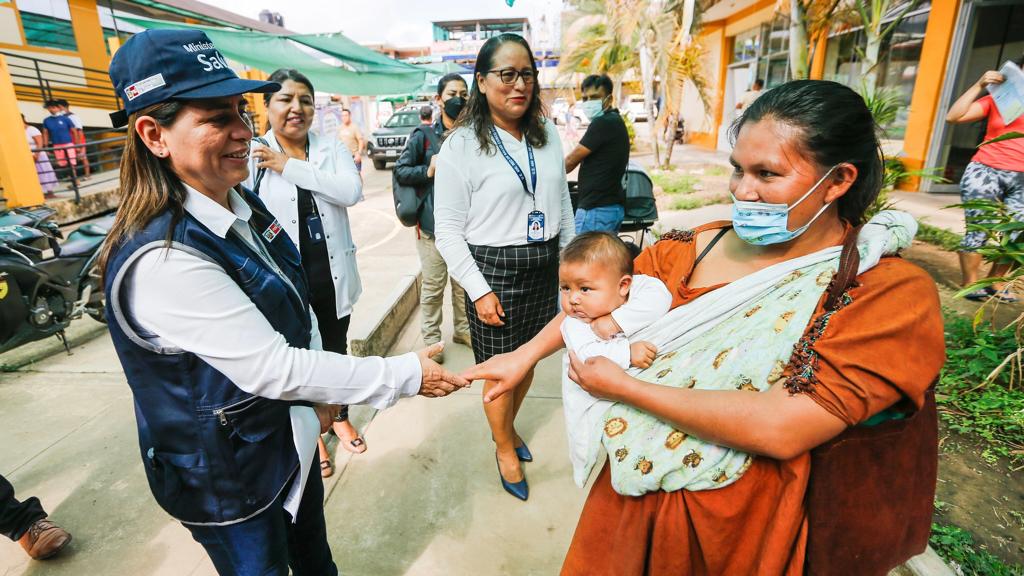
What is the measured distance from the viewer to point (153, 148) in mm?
1285

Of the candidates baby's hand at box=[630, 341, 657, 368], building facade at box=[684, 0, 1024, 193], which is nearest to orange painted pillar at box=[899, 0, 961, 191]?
building facade at box=[684, 0, 1024, 193]

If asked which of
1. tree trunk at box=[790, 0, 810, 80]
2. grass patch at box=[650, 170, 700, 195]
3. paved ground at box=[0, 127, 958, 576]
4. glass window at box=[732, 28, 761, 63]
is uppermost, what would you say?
glass window at box=[732, 28, 761, 63]

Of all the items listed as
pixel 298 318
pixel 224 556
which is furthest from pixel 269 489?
pixel 298 318

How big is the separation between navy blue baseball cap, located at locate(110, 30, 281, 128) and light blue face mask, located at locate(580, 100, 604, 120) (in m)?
3.62

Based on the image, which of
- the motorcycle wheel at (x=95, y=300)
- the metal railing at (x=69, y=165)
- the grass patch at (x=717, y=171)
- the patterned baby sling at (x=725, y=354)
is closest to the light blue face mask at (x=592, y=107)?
the patterned baby sling at (x=725, y=354)

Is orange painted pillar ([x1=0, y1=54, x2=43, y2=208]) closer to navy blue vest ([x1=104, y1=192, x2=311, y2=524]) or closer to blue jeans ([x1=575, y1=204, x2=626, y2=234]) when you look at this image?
blue jeans ([x1=575, y1=204, x2=626, y2=234])

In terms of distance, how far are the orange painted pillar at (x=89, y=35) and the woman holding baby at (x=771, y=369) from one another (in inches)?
613

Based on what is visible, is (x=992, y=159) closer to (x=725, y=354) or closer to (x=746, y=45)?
(x=725, y=354)

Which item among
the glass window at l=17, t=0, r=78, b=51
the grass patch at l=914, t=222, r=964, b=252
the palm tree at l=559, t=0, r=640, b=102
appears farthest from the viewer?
the palm tree at l=559, t=0, r=640, b=102

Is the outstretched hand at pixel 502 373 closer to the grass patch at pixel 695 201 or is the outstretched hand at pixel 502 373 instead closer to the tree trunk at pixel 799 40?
the tree trunk at pixel 799 40

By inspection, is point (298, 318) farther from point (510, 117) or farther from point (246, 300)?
point (510, 117)

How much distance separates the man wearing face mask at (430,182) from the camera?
3.93 meters

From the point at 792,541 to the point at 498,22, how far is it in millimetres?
52602

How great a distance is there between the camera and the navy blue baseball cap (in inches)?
48.6
